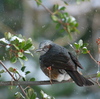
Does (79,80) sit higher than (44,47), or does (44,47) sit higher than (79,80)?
(44,47)

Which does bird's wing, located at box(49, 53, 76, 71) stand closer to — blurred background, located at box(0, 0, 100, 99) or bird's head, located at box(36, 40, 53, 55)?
bird's head, located at box(36, 40, 53, 55)

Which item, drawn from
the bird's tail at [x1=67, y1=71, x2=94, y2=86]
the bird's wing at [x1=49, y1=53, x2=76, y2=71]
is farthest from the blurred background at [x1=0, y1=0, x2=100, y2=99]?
the bird's tail at [x1=67, y1=71, x2=94, y2=86]

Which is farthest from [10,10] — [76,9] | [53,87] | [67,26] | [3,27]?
[67,26]

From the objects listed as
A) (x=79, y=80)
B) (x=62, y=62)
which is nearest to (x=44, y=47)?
(x=62, y=62)

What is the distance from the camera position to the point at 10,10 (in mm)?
5691

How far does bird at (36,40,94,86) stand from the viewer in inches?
110

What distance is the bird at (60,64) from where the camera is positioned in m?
2.79

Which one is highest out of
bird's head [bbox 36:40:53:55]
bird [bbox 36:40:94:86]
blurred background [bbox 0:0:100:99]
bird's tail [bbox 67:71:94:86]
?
bird's head [bbox 36:40:53:55]

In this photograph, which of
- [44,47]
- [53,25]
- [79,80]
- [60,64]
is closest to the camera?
[79,80]

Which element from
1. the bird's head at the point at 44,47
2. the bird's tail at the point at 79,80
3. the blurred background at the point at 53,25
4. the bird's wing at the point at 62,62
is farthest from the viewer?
the blurred background at the point at 53,25

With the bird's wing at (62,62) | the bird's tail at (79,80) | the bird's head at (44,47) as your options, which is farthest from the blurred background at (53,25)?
the bird's tail at (79,80)

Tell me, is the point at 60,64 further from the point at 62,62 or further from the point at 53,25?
the point at 53,25

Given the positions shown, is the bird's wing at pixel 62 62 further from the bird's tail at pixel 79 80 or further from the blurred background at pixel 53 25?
the blurred background at pixel 53 25

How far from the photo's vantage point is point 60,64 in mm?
2852
